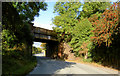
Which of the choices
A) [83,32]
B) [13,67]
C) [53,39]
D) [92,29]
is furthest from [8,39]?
[53,39]

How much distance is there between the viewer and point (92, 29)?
57.4 feet

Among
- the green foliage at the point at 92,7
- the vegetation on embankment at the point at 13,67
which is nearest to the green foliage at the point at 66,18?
the green foliage at the point at 92,7

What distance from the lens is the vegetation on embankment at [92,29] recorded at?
31.7ft

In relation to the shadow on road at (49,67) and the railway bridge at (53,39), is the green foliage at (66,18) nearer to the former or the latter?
the railway bridge at (53,39)

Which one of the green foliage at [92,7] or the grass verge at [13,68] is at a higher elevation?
the green foliage at [92,7]

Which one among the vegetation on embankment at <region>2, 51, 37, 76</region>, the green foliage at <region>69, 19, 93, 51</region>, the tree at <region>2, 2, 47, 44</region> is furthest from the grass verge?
the green foliage at <region>69, 19, 93, 51</region>

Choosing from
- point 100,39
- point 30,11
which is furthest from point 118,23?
point 30,11

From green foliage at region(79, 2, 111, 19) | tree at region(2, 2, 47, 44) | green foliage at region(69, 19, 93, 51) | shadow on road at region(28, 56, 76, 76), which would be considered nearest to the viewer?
tree at region(2, 2, 47, 44)

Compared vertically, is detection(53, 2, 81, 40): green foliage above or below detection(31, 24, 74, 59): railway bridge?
above

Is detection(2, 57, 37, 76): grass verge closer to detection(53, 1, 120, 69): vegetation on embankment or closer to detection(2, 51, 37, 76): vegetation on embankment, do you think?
detection(2, 51, 37, 76): vegetation on embankment

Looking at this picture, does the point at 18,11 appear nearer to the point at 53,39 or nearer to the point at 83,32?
the point at 83,32

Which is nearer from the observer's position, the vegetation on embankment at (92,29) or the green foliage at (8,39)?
the vegetation on embankment at (92,29)

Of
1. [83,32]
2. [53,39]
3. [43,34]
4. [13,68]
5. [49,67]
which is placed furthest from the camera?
[53,39]

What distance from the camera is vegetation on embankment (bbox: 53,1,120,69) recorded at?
9661 mm
